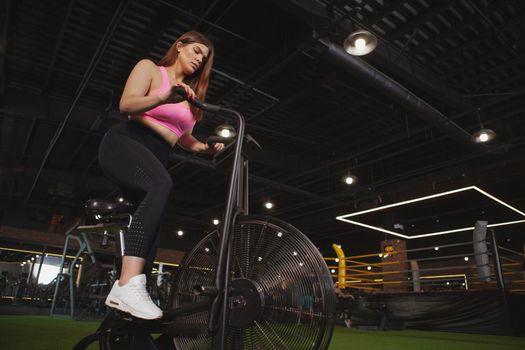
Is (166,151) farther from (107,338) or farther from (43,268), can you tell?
(43,268)

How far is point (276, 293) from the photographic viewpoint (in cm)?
121

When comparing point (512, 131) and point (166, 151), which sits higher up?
point (512, 131)

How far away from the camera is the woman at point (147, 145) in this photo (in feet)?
3.66

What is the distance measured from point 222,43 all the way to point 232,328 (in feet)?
15.2

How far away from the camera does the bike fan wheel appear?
3.80 ft

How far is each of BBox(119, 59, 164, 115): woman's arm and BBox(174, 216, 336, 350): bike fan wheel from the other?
0.53 metres

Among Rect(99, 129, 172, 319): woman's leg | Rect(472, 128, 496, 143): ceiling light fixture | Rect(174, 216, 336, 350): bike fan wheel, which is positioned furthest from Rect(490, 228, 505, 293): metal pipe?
Rect(99, 129, 172, 319): woman's leg

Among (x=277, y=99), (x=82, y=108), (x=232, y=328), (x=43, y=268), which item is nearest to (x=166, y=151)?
(x=232, y=328)

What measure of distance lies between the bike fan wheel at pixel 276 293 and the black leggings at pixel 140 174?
29 cm

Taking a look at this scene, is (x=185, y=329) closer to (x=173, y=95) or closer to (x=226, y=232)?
(x=226, y=232)

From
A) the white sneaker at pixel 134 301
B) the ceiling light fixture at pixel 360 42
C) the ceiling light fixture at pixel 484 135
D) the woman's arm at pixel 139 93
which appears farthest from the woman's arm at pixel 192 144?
the ceiling light fixture at pixel 484 135

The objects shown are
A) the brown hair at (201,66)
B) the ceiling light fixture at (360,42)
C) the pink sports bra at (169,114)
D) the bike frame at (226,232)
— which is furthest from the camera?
the ceiling light fixture at (360,42)

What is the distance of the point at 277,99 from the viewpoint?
245 inches

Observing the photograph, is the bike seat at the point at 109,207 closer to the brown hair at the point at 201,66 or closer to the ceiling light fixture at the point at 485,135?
the brown hair at the point at 201,66
